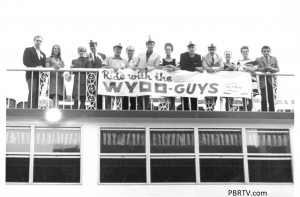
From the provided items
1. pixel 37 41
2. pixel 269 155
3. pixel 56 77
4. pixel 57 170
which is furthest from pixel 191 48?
pixel 57 170

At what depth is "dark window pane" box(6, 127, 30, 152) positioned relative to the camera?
1375 centimetres

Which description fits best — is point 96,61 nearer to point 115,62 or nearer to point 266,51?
point 115,62

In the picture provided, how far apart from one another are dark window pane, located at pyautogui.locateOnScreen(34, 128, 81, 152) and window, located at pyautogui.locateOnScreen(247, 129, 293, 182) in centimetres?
393

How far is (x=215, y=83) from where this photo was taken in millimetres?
14555

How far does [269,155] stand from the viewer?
14.3 metres

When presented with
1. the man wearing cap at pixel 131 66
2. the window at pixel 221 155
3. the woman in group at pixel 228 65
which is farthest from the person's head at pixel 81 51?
the woman in group at pixel 228 65

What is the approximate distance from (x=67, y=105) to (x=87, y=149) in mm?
1842

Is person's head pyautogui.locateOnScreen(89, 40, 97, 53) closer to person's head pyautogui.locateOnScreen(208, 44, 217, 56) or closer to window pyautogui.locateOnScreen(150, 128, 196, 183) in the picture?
window pyautogui.locateOnScreen(150, 128, 196, 183)

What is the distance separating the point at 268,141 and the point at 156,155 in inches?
103

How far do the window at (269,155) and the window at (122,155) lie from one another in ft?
8.09

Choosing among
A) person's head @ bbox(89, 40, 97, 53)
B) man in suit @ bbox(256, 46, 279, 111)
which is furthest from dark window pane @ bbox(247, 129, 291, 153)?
person's head @ bbox(89, 40, 97, 53)

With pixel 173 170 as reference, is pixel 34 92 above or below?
above

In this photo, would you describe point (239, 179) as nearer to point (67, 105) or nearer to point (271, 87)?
point (271, 87)

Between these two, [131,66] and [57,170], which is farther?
[131,66]
